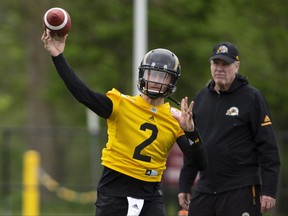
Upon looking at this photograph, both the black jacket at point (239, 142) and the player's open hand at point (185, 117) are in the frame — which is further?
the black jacket at point (239, 142)

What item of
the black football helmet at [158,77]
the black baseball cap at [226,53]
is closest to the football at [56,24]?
the black football helmet at [158,77]

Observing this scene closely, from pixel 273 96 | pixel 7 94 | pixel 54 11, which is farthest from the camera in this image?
pixel 7 94

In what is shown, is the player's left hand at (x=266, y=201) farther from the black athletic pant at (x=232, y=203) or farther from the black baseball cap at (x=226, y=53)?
the black baseball cap at (x=226, y=53)

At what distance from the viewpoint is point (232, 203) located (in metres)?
7.71

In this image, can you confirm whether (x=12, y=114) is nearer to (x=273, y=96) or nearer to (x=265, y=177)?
(x=273, y=96)

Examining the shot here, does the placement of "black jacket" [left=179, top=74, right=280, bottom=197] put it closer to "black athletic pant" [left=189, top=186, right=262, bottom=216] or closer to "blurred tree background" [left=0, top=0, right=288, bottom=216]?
"black athletic pant" [left=189, top=186, right=262, bottom=216]

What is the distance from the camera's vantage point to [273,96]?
18.6 metres

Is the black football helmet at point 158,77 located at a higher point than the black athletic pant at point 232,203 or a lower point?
higher

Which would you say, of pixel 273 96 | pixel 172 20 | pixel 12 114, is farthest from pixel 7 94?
pixel 273 96

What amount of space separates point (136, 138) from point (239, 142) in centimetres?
129

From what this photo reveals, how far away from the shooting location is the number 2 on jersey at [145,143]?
22.5 ft

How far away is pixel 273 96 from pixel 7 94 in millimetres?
15474

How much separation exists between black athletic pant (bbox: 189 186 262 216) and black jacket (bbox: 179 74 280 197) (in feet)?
0.18

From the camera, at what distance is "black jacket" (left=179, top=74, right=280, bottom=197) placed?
7.66 meters
